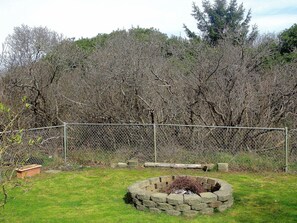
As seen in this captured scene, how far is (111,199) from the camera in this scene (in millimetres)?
7215

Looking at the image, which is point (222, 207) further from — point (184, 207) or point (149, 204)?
point (149, 204)

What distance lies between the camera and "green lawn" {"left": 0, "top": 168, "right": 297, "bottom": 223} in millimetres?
6043

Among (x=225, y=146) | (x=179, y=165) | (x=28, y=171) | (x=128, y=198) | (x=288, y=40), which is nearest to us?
(x=128, y=198)

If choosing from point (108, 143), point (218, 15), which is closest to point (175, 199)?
point (108, 143)

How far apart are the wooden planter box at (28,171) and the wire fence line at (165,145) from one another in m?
0.29


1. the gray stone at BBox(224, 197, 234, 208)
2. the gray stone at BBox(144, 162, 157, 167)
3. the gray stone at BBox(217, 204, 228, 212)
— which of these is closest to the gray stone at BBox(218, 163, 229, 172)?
the gray stone at BBox(144, 162, 157, 167)

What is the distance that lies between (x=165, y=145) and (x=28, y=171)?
13.7 feet

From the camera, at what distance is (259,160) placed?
953 centimetres

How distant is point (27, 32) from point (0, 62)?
2.75 metres

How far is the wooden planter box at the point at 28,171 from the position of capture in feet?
29.8

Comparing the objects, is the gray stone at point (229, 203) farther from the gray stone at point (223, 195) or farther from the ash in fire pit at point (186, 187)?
the ash in fire pit at point (186, 187)

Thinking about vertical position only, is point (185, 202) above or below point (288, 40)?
below

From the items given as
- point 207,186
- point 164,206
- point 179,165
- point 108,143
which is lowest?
point 164,206

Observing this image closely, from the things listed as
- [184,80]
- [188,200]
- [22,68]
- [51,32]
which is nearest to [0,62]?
[22,68]
